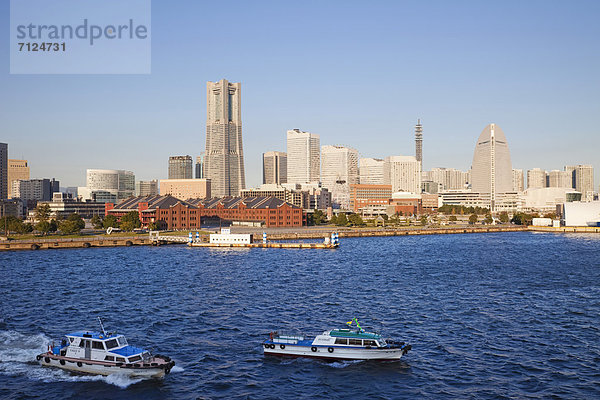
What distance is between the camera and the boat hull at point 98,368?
45.9m

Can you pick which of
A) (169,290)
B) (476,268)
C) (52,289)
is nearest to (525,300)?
(476,268)

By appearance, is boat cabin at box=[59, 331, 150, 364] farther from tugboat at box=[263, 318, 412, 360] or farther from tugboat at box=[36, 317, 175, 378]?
tugboat at box=[263, 318, 412, 360]

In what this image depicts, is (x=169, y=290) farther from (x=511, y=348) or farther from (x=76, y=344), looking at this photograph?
(x=511, y=348)

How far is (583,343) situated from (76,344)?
157 ft

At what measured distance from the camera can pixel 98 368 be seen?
46.7 meters

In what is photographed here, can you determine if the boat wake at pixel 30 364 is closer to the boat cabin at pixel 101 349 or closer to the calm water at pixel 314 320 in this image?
the calm water at pixel 314 320

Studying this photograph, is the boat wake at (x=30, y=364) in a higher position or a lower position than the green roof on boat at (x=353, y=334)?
lower

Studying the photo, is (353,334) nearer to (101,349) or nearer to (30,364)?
(101,349)

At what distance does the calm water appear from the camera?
4472 centimetres

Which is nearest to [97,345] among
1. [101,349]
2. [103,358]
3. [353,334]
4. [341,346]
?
[101,349]

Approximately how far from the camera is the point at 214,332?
59.3 meters

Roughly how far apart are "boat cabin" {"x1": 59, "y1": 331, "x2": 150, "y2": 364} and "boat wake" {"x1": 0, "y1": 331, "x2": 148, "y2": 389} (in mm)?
1467

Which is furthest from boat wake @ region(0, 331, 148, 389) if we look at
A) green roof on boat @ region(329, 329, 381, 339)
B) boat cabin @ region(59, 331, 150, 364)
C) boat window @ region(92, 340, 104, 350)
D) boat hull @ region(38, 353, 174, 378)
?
green roof on boat @ region(329, 329, 381, 339)

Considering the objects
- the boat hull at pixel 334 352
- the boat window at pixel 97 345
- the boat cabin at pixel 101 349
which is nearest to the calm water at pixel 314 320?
the boat hull at pixel 334 352
